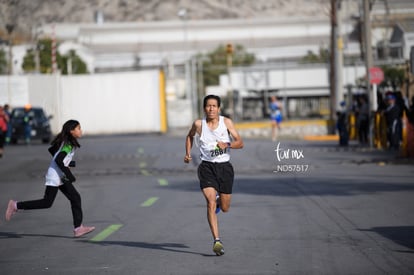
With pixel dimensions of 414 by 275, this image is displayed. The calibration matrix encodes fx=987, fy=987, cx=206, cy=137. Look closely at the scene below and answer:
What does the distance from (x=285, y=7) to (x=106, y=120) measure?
146 metres

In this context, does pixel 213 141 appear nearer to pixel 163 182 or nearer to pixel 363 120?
pixel 163 182

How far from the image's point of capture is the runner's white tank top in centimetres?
1041

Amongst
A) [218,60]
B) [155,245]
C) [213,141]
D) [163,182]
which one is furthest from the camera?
[218,60]

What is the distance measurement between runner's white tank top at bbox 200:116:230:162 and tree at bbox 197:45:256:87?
8427 cm

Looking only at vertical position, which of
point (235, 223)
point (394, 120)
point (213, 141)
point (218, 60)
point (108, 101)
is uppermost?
point (218, 60)

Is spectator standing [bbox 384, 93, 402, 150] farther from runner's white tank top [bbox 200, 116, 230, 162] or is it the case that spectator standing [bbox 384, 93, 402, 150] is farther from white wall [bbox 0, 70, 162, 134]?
white wall [bbox 0, 70, 162, 134]

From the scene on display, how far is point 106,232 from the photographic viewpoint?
41.2ft

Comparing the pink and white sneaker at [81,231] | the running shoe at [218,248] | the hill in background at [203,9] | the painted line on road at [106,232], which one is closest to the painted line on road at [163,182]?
the painted line on road at [106,232]

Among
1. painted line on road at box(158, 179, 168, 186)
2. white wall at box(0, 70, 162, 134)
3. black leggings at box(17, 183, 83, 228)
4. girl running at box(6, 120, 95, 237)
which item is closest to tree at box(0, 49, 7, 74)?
white wall at box(0, 70, 162, 134)

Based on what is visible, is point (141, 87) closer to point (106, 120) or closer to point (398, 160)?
point (106, 120)

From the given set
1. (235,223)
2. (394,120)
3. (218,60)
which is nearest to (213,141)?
(235,223)

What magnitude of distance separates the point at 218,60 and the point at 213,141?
94630 mm

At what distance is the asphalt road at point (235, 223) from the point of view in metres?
9.61

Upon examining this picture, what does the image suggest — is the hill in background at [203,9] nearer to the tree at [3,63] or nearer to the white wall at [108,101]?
the tree at [3,63]
